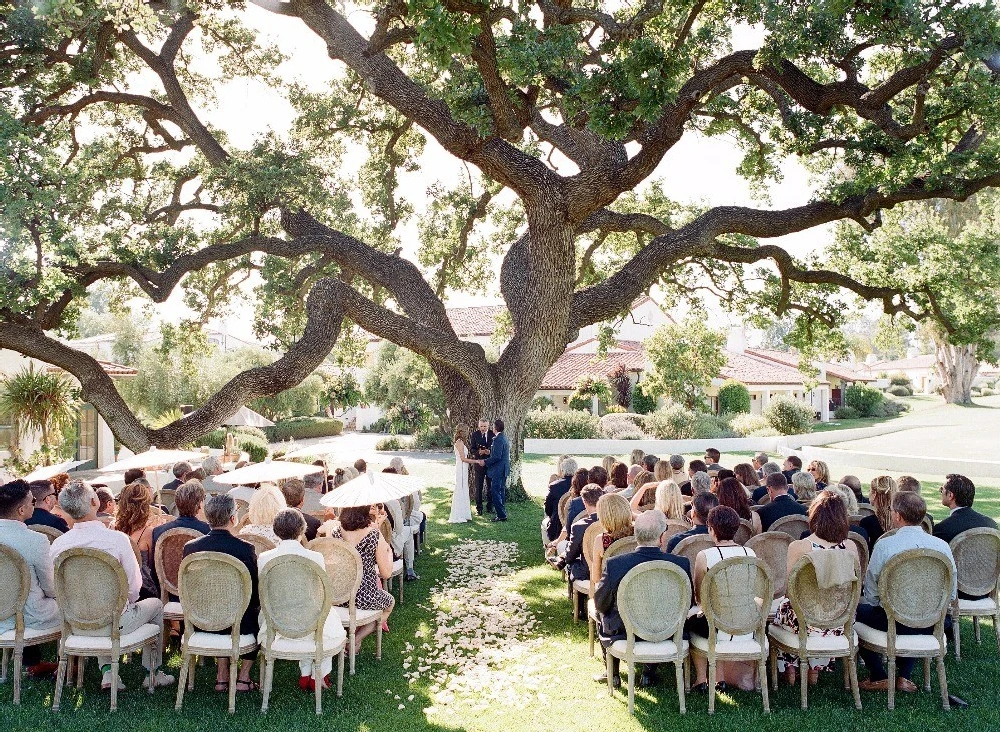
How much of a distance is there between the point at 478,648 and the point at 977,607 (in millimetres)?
4697

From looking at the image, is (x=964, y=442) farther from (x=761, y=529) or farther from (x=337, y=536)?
(x=337, y=536)

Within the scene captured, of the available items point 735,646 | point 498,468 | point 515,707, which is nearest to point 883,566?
point 735,646

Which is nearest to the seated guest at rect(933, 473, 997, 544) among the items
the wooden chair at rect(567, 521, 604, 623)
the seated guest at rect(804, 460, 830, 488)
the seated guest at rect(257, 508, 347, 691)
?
the seated guest at rect(804, 460, 830, 488)

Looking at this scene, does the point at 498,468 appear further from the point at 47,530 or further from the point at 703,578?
the point at 703,578

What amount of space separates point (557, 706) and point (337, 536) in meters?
2.48

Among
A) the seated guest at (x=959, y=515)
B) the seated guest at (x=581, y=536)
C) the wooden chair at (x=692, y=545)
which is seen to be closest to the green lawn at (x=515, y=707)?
the seated guest at (x=581, y=536)

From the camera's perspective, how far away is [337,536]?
665cm

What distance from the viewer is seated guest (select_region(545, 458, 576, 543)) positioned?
978cm

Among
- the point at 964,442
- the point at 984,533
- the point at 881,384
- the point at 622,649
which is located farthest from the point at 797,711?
the point at 881,384

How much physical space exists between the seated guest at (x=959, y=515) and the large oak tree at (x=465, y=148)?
5.81m

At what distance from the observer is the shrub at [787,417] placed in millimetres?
33594

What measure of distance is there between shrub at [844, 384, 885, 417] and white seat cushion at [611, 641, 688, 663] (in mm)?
55346

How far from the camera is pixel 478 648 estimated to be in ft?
23.4

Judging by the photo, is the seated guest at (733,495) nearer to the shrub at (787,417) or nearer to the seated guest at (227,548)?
the seated guest at (227,548)
